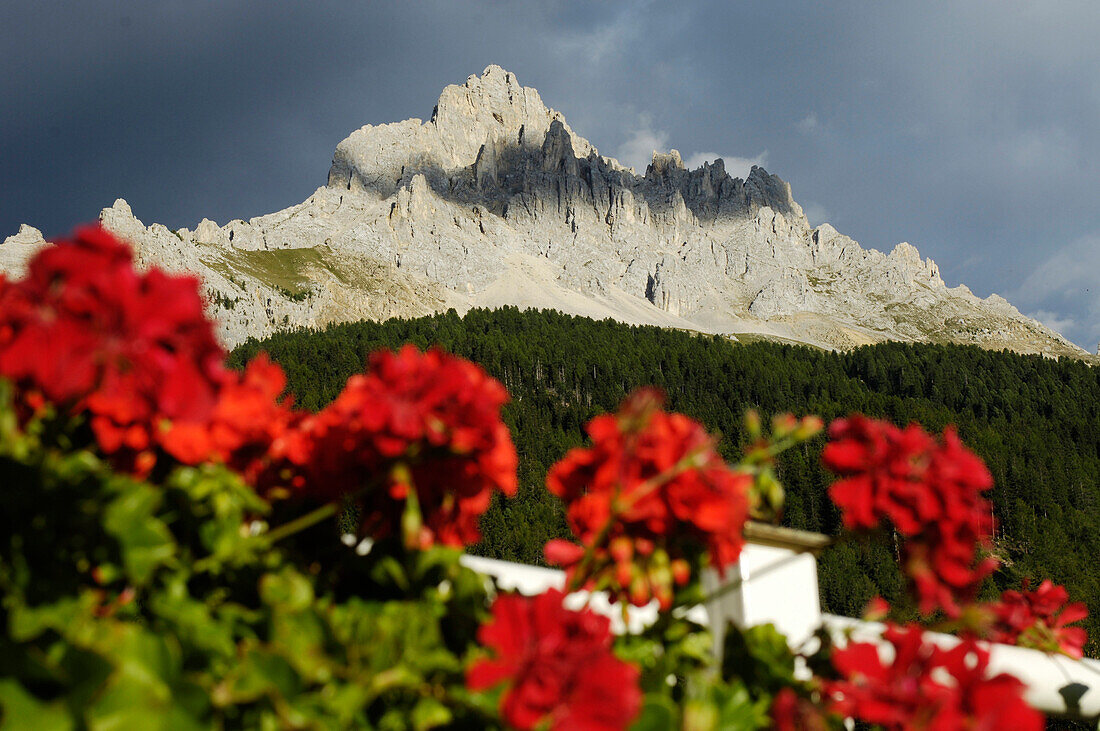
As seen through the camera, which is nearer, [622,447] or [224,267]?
[622,447]

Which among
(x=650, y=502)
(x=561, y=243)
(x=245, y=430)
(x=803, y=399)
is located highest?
(x=561, y=243)

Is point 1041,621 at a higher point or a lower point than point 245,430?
lower

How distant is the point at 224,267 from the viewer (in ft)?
303

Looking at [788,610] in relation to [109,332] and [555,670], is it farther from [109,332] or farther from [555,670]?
[109,332]

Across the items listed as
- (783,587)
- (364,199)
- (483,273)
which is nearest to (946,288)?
(483,273)

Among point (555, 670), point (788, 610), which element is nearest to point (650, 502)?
point (555, 670)

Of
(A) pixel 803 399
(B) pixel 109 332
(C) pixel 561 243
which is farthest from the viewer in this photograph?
(C) pixel 561 243

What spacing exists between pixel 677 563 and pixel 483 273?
413 feet

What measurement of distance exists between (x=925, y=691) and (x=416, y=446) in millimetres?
764

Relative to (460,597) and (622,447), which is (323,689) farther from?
(622,447)

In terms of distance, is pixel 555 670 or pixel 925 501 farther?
pixel 925 501

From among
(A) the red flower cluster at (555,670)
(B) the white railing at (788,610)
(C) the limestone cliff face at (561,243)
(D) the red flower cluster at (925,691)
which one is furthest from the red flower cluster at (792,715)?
(C) the limestone cliff face at (561,243)

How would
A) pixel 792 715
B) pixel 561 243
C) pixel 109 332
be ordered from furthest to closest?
pixel 561 243 < pixel 792 715 < pixel 109 332

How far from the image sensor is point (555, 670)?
2.29 feet
